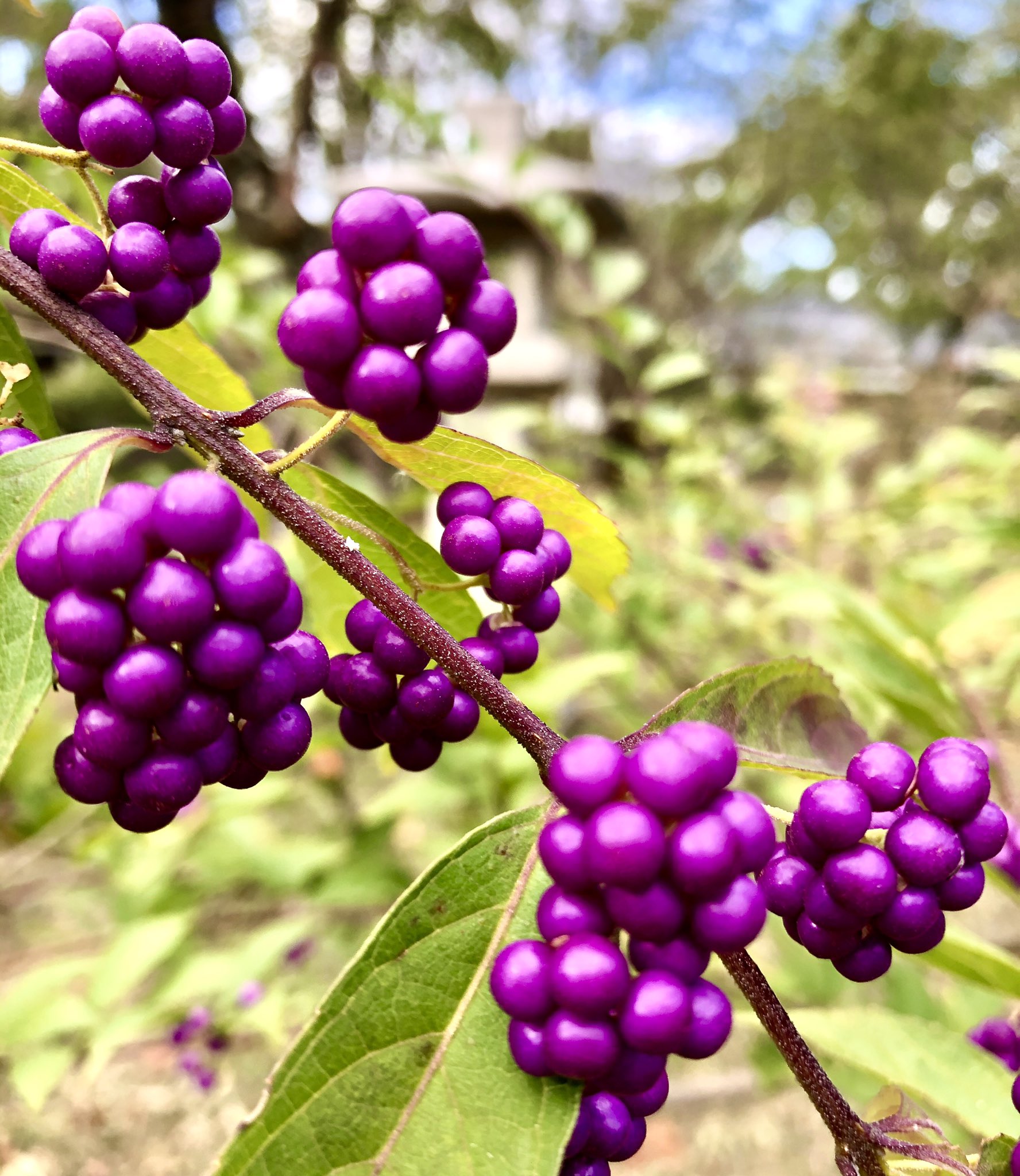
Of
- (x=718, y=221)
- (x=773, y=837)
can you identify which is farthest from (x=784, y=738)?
(x=718, y=221)

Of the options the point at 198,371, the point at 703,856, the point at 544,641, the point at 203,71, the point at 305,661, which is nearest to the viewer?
the point at 703,856

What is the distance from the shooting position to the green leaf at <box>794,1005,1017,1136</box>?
1099 millimetres

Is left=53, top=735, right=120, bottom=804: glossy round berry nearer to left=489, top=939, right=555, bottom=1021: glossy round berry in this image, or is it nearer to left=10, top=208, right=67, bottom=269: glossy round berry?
left=489, top=939, right=555, bottom=1021: glossy round berry

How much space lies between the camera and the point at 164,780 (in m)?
0.55

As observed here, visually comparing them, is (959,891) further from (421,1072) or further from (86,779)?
(86,779)

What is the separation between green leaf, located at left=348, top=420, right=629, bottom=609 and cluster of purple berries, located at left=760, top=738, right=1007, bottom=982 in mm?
335

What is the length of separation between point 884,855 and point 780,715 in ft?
0.65

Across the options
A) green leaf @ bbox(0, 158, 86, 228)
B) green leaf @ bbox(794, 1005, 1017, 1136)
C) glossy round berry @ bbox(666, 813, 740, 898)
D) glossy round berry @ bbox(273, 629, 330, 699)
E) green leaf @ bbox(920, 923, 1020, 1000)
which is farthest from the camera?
green leaf @ bbox(920, 923, 1020, 1000)

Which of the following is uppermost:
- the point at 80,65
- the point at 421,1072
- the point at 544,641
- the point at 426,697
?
the point at 80,65

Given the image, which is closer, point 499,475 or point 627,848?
point 627,848

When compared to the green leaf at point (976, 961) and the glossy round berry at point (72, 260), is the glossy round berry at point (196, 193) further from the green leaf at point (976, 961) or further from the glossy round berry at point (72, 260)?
the green leaf at point (976, 961)

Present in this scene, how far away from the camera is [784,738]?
2.68ft

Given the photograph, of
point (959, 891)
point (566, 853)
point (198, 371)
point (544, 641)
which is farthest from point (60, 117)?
point (544, 641)

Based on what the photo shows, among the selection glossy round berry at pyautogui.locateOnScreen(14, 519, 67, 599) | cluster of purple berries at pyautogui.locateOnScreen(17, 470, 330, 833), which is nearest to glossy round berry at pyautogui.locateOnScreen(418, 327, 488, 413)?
cluster of purple berries at pyautogui.locateOnScreen(17, 470, 330, 833)
